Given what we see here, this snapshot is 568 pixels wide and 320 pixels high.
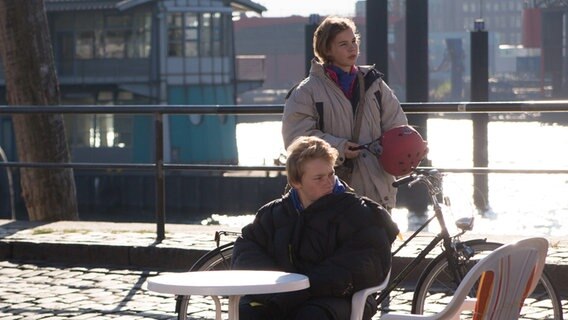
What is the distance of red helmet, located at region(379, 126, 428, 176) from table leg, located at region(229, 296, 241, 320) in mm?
1539

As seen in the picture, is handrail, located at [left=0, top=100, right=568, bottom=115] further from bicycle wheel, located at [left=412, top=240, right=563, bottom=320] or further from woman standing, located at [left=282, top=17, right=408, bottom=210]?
bicycle wheel, located at [left=412, top=240, right=563, bottom=320]

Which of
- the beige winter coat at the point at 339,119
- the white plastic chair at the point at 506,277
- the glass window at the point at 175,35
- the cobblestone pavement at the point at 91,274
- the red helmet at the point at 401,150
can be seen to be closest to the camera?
the white plastic chair at the point at 506,277

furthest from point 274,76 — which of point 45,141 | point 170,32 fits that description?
point 45,141

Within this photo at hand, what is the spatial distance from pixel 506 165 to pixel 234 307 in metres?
48.6

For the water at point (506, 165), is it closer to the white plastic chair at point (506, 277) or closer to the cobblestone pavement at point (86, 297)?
the white plastic chair at point (506, 277)

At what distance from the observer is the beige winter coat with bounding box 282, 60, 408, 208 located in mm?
5875

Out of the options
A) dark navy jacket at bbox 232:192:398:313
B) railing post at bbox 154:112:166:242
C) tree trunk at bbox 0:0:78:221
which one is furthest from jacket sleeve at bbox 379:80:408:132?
tree trunk at bbox 0:0:78:221

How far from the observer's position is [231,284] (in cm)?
412

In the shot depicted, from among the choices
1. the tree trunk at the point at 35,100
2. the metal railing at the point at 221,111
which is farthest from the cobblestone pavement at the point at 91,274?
the tree trunk at the point at 35,100

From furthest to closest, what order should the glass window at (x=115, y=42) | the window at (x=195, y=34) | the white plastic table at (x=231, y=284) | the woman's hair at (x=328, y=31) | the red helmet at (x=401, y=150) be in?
the window at (x=195, y=34), the glass window at (x=115, y=42), the woman's hair at (x=328, y=31), the red helmet at (x=401, y=150), the white plastic table at (x=231, y=284)

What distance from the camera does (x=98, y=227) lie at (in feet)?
33.2

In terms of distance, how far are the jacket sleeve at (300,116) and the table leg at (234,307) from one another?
162 cm

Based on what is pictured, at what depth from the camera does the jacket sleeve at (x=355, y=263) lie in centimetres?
464

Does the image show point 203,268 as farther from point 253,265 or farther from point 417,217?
point 417,217
